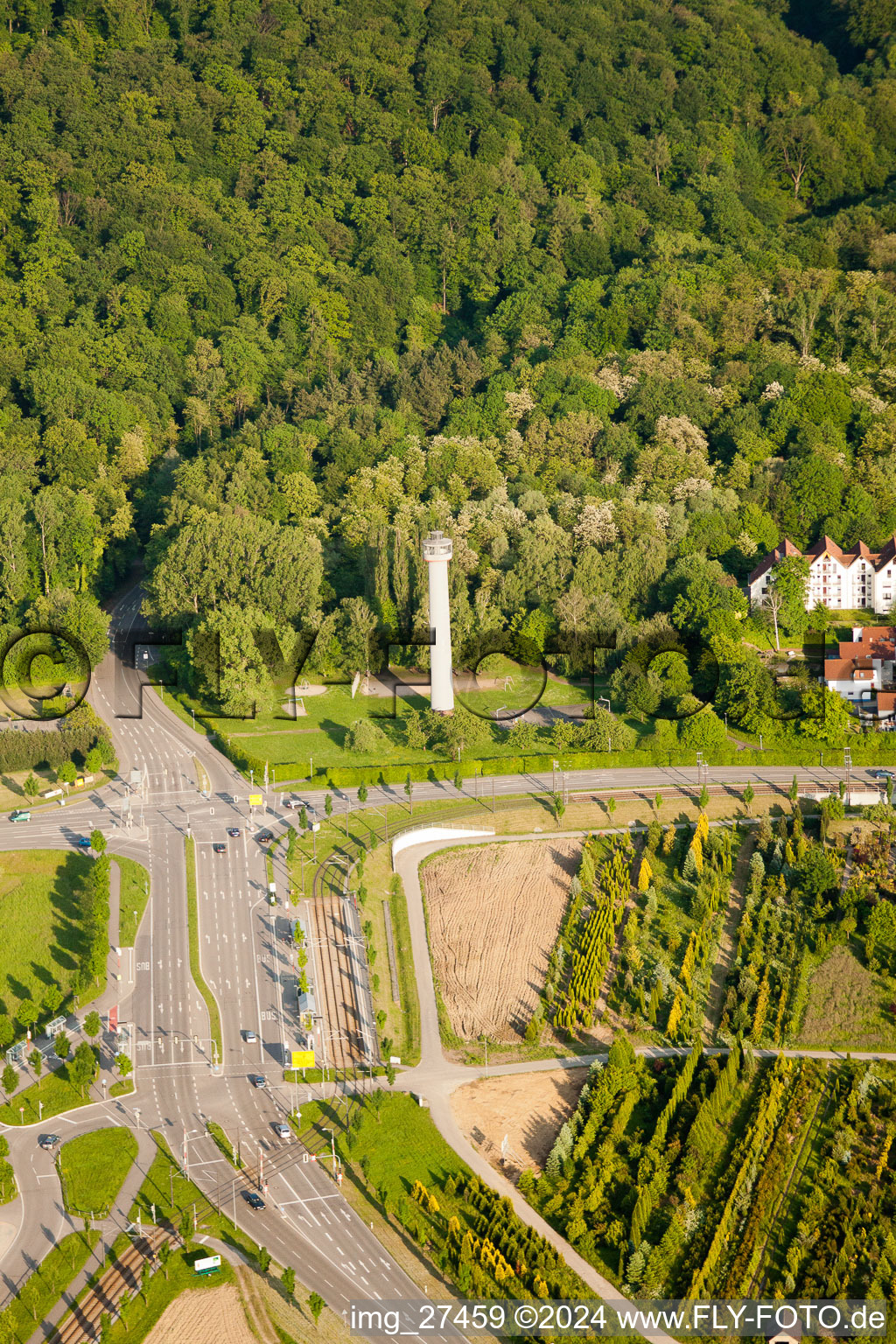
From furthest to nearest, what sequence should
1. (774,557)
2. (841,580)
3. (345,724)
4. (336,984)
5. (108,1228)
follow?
(774,557)
(841,580)
(345,724)
(336,984)
(108,1228)

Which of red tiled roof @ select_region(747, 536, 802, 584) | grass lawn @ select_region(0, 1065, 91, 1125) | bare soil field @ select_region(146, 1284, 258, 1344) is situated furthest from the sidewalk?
red tiled roof @ select_region(747, 536, 802, 584)

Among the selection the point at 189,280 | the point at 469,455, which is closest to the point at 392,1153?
the point at 469,455

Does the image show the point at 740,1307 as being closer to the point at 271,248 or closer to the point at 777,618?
the point at 777,618

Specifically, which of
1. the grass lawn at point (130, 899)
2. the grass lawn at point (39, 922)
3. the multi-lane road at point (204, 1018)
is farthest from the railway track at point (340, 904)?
the grass lawn at point (39, 922)

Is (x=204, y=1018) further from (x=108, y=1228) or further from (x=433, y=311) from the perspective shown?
(x=433, y=311)

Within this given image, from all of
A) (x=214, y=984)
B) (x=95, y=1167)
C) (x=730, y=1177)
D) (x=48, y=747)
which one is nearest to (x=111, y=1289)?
(x=95, y=1167)

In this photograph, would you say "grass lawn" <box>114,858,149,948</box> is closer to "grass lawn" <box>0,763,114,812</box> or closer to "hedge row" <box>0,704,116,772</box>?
"grass lawn" <box>0,763,114,812</box>
